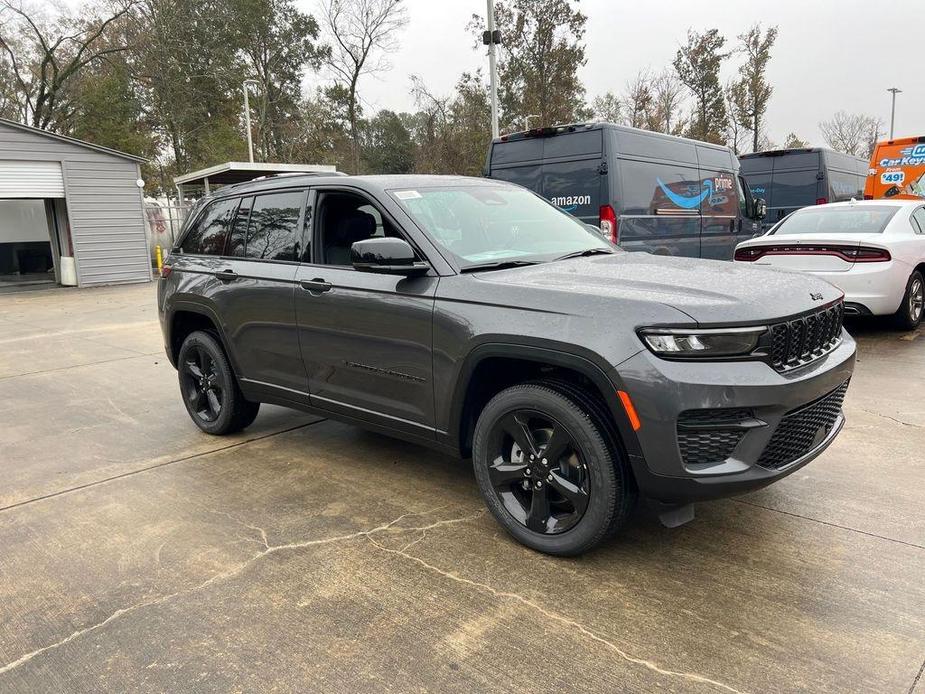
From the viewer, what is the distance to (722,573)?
2980 millimetres

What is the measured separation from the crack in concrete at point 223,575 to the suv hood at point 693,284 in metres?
1.32

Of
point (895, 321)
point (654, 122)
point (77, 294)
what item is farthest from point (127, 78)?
point (895, 321)

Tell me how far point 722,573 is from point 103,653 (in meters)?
2.48

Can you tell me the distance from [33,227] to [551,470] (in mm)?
25449

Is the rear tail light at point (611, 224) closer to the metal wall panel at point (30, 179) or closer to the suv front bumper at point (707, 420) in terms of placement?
the suv front bumper at point (707, 420)

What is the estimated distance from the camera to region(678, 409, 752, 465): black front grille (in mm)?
2639

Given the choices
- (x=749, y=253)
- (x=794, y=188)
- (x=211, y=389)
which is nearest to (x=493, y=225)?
(x=211, y=389)

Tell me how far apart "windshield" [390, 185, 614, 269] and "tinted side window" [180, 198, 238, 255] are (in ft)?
5.50

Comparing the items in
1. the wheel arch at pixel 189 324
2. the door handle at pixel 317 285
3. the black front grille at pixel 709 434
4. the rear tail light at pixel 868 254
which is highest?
the door handle at pixel 317 285

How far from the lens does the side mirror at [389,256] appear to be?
3350 millimetres

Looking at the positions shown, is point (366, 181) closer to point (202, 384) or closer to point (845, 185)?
point (202, 384)

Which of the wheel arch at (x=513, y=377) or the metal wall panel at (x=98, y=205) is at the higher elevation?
the metal wall panel at (x=98, y=205)

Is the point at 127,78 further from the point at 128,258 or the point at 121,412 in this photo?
the point at 121,412

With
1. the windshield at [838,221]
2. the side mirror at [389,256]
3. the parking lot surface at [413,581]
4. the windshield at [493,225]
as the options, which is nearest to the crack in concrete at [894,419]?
the parking lot surface at [413,581]
